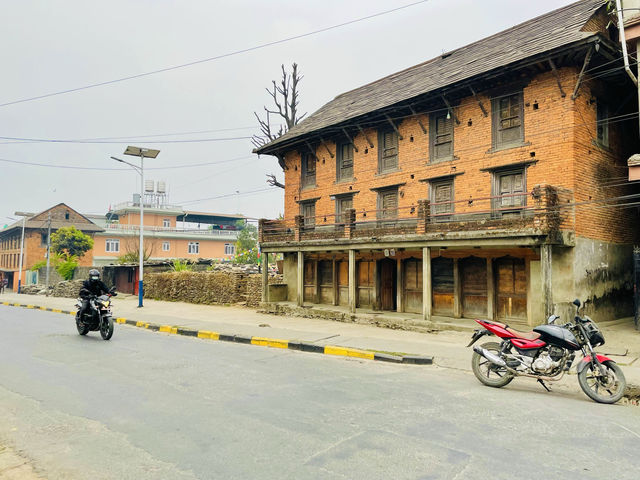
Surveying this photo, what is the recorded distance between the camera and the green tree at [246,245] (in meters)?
37.9

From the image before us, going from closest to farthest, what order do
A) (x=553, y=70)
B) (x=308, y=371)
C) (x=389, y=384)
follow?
(x=389, y=384) → (x=308, y=371) → (x=553, y=70)

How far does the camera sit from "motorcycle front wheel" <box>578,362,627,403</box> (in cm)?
608

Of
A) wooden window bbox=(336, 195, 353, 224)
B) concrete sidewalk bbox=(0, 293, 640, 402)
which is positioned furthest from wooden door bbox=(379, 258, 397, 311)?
wooden window bbox=(336, 195, 353, 224)

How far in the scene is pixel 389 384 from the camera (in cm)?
703

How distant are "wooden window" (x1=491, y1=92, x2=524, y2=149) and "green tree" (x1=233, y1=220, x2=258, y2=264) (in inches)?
1048

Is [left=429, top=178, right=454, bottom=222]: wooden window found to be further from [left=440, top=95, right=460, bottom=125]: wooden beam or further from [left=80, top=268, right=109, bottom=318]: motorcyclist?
[left=80, top=268, right=109, bottom=318]: motorcyclist

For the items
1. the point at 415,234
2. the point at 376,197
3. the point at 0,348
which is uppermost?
the point at 376,197

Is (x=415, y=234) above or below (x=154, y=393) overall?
above

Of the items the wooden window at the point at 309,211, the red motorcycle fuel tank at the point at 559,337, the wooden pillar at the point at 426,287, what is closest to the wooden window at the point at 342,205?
the wooden window at the point at 309,211

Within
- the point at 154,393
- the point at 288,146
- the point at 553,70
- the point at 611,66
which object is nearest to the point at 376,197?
the point at 288,146

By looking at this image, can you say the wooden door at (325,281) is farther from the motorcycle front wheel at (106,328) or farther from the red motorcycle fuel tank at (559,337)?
the red motorcycle fuel tank at (559,337)

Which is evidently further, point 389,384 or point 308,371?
point 308,371

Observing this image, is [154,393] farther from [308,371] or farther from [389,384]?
[389,384]

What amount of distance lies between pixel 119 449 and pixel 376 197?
15.4 meters
